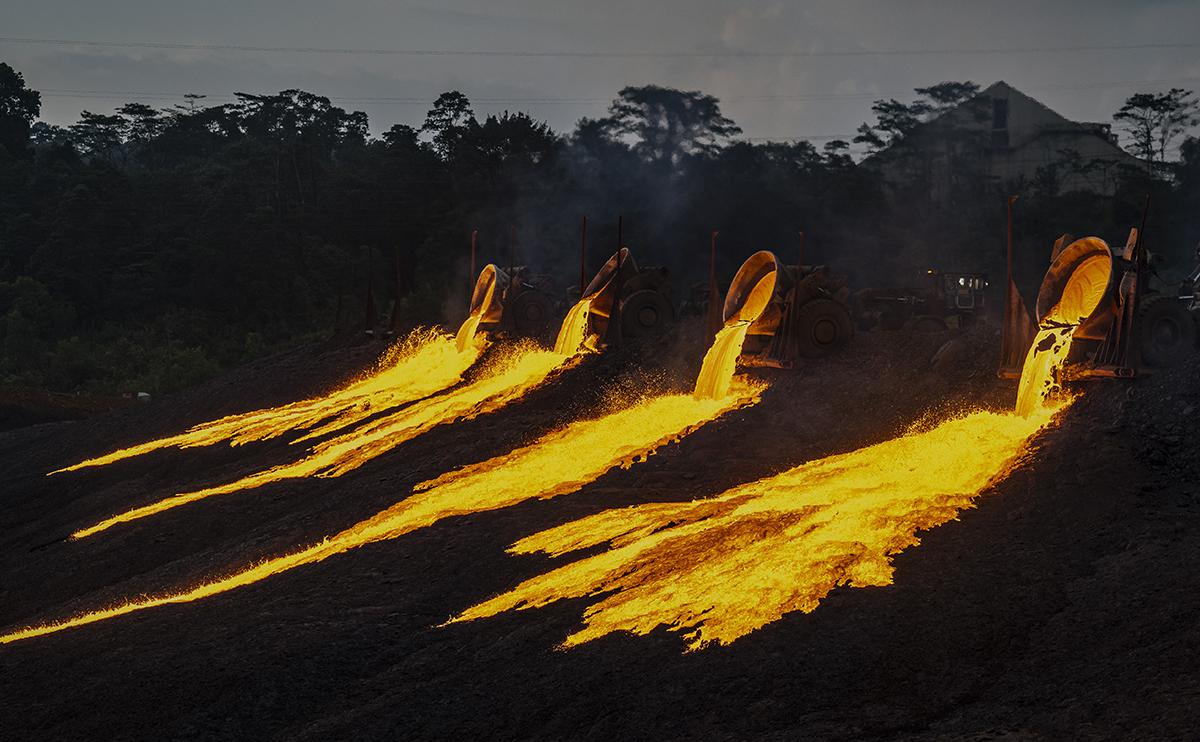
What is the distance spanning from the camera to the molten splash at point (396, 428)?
26.7 m

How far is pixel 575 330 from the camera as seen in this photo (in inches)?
1342

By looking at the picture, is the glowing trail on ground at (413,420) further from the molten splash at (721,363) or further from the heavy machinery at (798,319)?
the heavy machinery at (798,319)

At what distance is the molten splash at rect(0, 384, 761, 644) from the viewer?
18562 millimetres

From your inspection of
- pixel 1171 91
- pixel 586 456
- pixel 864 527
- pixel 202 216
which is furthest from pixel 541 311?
pixel 1171 91

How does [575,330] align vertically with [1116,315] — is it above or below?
below

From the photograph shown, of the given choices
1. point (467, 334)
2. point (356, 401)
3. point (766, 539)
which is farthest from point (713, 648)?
point (467, 334)

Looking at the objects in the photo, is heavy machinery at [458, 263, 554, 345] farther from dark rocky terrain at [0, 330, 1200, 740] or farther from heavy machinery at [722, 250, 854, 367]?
dark rocky terrain at [0, 330, 1200, 740]

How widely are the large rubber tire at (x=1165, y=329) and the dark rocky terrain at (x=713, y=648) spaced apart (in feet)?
5.02

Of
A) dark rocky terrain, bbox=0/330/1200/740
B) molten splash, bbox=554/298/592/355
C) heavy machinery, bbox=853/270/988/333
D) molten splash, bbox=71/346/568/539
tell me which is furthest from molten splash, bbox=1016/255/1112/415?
heavy machinery, bbox=853/270/988/333

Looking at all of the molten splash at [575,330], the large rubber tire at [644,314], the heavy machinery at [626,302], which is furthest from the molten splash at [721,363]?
the molten splash at [575,330]

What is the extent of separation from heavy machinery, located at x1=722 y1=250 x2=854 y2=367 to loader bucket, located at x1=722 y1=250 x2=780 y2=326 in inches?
13.9

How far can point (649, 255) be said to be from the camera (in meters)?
65.6

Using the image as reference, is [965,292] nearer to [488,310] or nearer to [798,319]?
[798,319]

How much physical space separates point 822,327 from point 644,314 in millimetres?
7722
